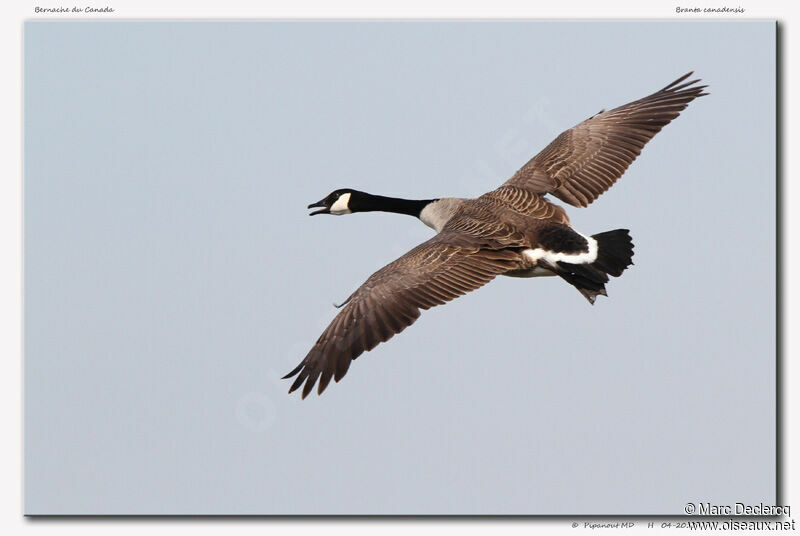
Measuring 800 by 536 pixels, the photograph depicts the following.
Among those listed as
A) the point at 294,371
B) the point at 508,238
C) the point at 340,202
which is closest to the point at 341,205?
the point at 340,202

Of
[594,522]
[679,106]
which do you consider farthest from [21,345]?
[679,106]

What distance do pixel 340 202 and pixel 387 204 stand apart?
28.0 inches

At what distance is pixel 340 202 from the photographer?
1474 centimetres

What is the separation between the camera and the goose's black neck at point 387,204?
14.1 metres

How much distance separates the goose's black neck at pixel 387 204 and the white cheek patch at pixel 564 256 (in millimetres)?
2626

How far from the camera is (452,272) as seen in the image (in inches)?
435

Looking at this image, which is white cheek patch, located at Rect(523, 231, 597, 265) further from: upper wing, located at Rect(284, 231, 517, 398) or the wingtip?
the wingtip

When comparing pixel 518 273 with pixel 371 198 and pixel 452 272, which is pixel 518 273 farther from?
pixel 371 198

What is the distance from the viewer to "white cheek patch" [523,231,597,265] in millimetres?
11461

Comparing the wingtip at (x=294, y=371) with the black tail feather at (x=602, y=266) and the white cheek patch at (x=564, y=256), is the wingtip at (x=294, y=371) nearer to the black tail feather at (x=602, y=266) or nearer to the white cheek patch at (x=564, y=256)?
the white cheek patch at (x=564, y=256)

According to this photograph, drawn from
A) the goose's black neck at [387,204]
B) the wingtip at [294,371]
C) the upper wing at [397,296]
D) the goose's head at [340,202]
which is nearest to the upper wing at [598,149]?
the goose's black neck at [387,204]

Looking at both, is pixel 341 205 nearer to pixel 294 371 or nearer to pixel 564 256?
pixel 564 256

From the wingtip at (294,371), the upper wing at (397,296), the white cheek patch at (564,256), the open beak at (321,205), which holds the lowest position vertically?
the wingtip at (294,371)

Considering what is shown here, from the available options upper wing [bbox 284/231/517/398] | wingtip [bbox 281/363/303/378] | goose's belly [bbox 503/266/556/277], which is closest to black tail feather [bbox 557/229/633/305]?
goose's belly [bbox 503/266/556/277]
